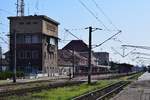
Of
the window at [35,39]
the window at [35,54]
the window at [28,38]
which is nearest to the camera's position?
the window at [35,54]

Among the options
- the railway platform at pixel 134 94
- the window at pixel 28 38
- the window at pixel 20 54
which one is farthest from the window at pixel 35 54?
the railway platform at pixel 134 94

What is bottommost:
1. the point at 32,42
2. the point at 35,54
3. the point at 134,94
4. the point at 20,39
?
the point at 134,94

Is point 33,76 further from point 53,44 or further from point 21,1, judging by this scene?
point 53,44

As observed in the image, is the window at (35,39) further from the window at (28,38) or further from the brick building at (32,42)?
the window at (28,38)

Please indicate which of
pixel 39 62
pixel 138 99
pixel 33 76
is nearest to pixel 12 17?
pixel 39 62

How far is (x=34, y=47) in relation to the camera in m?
116

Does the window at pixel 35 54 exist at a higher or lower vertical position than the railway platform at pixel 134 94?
higher

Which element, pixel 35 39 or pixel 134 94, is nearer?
pixel 134 94

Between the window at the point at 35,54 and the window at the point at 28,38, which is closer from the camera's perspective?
the window at the point at 35,54

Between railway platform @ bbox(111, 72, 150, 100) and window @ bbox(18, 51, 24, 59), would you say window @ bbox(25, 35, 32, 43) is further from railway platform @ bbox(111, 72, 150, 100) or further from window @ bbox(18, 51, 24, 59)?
railway platform @ bbox(111, 72, 150, 100)

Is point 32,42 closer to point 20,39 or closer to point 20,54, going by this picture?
point 20,39

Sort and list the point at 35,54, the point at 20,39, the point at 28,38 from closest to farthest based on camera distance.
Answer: the point at 35,54, the point at 28,38, the point at 20,39

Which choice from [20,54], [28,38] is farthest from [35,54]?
[28,38]

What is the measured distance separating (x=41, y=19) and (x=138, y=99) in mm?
85271
